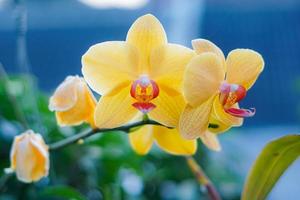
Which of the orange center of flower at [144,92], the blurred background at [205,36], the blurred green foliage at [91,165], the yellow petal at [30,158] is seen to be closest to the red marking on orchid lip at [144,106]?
the orange center of flower at [144,92]

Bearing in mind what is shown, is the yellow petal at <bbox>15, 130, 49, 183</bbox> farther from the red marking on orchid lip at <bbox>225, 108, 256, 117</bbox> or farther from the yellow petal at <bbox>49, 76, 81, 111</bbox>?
the red marking on orchid lip at <bbox>225, 108, 256, 117</bbox>

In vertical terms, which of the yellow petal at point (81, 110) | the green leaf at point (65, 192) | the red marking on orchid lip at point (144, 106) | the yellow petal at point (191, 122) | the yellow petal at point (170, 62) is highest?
the yellow petal at point (170, 62)

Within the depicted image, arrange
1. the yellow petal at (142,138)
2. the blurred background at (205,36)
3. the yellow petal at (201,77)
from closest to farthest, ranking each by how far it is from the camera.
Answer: the yellow petal at (201,77), the yellow petal at (142,138), the blurred background at (205,36)

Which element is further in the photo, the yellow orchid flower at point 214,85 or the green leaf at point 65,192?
the green leaf at point 65,192

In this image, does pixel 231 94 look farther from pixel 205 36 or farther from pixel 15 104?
pixel 205 36

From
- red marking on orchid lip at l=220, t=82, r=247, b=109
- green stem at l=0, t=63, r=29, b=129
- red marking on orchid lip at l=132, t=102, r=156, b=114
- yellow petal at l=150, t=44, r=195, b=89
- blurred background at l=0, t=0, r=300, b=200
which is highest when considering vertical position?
yellow petal at l=150, t=44, r=195, b=89

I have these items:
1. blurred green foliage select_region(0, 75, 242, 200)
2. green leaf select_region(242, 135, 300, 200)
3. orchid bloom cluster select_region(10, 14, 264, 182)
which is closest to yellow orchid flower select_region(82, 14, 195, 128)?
orchid bloom cluster select_region(10, 14, 264, 182)

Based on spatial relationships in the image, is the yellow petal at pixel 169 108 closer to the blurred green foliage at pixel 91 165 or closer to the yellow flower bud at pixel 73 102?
the yellow flower bud at pixel 73 102
